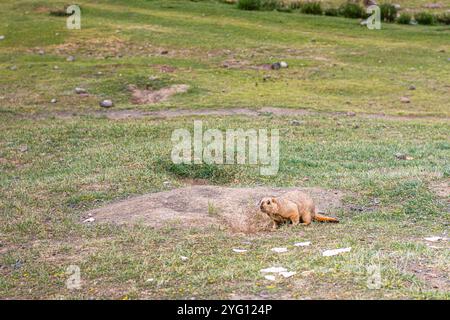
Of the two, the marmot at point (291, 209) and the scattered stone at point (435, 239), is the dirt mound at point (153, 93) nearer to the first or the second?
the marmot at point (291, 209)

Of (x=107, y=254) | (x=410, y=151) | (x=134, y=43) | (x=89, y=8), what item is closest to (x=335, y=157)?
(x=410, y=151)

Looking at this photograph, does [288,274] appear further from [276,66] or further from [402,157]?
[276,66]

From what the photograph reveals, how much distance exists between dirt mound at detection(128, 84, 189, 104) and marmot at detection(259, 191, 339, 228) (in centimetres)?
1000

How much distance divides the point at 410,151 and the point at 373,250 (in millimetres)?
5943

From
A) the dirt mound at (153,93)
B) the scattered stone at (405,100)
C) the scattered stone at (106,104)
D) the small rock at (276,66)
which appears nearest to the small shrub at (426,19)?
the small rock at (276,66)

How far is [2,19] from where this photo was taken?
1027 inches

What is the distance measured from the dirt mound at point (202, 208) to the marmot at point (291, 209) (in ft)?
0.47

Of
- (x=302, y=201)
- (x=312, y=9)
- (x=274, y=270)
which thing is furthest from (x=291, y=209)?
(x=312, y=9)

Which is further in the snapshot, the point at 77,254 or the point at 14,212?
the point at 14,212

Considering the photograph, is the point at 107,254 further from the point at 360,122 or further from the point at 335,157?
the point at 360,122

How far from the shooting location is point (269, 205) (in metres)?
7.85

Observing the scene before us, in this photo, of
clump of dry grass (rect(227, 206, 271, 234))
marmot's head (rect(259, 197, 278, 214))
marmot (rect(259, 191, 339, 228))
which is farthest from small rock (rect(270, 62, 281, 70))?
marmot's head (rect(259, 197, 278, 214))

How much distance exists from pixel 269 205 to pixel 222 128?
6.20 m

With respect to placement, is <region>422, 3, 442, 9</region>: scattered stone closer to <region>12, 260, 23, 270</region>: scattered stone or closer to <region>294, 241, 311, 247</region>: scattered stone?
<region>294, 241, 311, 247</region>: scattered stone
